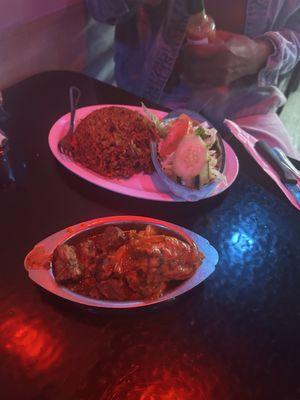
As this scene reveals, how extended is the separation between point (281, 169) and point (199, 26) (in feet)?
2.21

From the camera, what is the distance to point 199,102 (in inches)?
71.8

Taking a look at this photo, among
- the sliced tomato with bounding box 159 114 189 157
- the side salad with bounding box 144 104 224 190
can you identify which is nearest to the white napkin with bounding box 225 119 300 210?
the side salad with bounding box 144 104 224 190

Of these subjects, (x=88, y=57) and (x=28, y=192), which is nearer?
(x=28, y=192)

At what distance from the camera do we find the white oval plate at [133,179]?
1.19 metres

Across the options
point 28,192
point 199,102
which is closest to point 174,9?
point 199,102

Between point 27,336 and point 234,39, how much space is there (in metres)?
1.53

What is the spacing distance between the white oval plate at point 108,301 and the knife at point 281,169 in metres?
0.49

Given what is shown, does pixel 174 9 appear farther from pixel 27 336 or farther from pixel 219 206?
pixel 27 336

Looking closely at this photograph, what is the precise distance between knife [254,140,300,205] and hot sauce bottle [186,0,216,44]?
0.51 metres

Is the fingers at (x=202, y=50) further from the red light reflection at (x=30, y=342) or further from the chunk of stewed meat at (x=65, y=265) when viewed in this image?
the red light reflection at (x=30, y=342)

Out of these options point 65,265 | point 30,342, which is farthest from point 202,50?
point 30,342

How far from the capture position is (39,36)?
1626 millimetres

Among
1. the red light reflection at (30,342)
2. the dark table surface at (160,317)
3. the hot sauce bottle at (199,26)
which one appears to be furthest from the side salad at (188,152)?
the red light reflection at (30,342)

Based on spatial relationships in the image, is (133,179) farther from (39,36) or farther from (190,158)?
(39,36)
